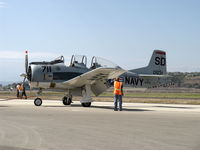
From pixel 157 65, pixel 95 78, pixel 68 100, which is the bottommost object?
pixel 68 100

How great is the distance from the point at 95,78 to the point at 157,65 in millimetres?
6459

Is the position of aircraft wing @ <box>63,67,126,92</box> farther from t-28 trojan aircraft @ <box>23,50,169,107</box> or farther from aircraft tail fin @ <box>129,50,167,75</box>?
aircraft tail fin @ <box>129,50,167,75</box>

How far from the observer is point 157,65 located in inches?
956

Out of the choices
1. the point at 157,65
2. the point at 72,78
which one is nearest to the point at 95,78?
the point at 72,78

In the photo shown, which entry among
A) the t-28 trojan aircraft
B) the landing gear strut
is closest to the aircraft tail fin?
the t-28 trojan aircraft

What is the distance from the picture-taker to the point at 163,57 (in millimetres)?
24438

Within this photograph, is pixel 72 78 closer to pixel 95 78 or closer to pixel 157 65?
pixel 95 78

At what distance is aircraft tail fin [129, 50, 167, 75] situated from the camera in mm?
24047

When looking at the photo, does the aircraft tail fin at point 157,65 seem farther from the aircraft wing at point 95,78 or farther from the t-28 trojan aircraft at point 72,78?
the aircraft wing at point 95,78

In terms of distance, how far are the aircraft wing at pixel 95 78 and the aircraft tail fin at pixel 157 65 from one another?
175 inches

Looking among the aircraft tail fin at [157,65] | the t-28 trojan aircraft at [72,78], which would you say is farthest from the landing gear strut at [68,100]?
the aircraft tail fin at [157,65]

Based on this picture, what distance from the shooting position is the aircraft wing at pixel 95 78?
18250 mm

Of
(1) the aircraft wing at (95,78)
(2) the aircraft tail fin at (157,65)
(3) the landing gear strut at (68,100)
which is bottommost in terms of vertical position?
(3) the landing gear strut at (68,100)

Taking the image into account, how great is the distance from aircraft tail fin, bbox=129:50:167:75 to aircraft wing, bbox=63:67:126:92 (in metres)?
4.44
